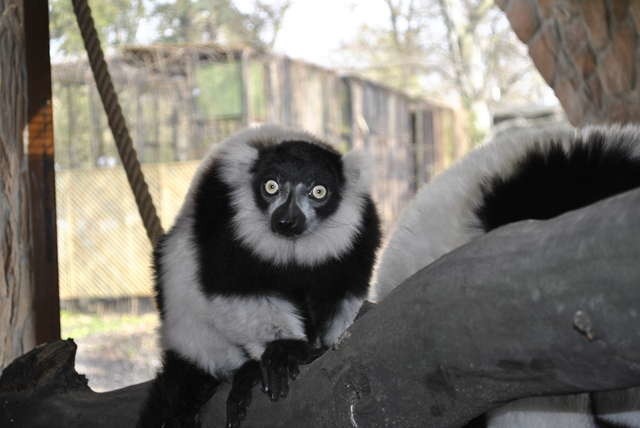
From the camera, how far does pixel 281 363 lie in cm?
222

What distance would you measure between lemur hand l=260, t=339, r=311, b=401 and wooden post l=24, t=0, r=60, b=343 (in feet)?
3.69

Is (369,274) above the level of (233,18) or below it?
below

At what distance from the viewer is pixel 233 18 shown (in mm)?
8172

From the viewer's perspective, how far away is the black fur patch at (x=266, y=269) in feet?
8.51

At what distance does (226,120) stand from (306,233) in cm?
570

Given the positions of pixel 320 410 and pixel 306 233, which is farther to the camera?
pixel 306 233

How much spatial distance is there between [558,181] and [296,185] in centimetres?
130

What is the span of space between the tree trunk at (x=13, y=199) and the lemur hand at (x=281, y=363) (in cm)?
111

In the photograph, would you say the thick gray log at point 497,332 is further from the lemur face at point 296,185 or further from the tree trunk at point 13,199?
the tree trunk at point 13,199

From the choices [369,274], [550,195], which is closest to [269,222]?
[369,274]

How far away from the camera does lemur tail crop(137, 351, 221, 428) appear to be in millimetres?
2449

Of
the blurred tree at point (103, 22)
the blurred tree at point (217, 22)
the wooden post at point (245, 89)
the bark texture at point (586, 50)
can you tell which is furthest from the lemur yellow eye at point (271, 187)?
the wooden post at point (245, 89)

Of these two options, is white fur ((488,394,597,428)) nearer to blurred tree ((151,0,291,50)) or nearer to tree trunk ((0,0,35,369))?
tree trunk ((0,0,35,369))

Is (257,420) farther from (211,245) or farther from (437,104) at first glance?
(437,104)
